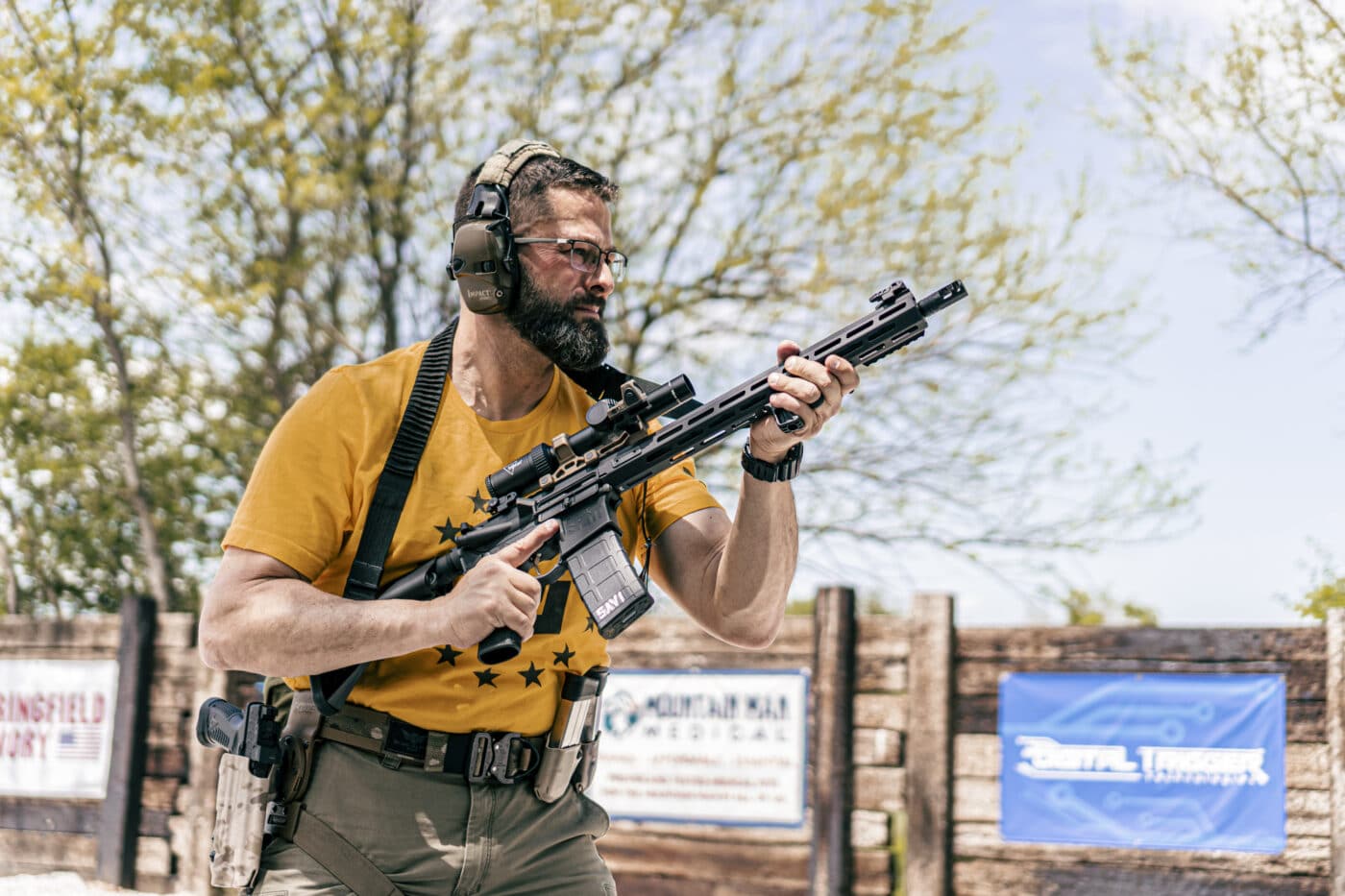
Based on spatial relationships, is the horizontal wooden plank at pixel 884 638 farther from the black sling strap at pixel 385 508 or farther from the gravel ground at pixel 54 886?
the black sling strap at pixel 385 508

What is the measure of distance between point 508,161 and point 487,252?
289mm

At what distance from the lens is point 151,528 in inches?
589

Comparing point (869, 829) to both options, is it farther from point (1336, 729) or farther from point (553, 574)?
point (553, 574)

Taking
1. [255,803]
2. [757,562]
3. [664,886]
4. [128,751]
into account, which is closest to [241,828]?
[255,803]

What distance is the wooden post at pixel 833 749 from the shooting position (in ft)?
30.2

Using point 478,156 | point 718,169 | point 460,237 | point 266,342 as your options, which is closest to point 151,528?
point 266,342

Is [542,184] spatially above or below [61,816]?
above

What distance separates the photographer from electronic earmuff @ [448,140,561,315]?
3.07 meters

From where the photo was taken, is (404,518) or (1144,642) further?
(1144,642)

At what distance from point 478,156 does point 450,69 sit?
967 millimetres

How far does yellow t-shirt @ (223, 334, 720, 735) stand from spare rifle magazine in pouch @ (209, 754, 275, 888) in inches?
8.7

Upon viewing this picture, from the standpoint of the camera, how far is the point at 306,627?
8.63 ft

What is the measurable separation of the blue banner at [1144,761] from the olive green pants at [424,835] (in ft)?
21.1

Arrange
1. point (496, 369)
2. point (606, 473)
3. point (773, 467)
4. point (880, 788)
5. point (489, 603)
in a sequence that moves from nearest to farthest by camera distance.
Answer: point (489, 603)
point (773, 467)
point (606, 473)
point (496, 369)
point (880, 788)
